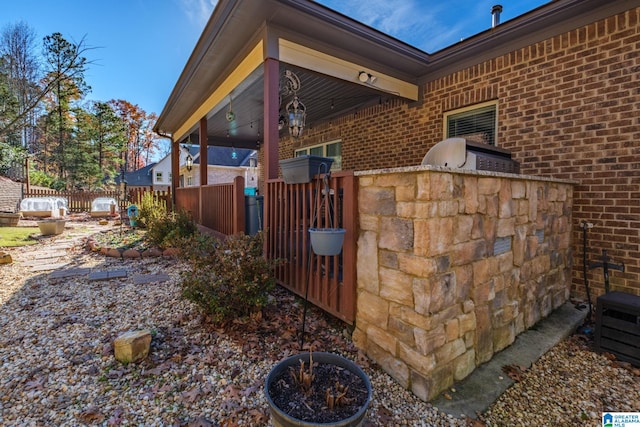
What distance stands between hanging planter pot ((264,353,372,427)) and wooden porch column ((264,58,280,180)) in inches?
92.2

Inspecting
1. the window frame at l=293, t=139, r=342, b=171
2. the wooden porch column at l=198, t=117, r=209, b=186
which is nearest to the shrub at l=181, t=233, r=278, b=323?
the window frame at l=293, t=139, r=342, b=171

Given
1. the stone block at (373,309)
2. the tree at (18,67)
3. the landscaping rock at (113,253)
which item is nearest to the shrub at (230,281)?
the stone block at (373,309)

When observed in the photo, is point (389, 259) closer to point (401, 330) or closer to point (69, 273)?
point (401, 330)

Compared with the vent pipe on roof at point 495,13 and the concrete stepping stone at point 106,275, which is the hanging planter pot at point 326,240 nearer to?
the concrete stepping stone at point 106,275

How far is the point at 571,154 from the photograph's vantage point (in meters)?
3.29

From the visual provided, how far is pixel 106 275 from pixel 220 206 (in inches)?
75.2

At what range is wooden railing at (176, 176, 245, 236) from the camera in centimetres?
439

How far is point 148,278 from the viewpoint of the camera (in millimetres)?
3928

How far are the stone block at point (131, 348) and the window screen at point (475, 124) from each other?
4.28 meters

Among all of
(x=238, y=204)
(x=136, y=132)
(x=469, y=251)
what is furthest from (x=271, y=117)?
(x=136, y=132)

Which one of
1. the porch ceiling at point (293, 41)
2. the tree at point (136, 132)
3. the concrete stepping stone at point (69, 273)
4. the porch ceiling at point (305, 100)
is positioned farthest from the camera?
the tree at point (136, 132)

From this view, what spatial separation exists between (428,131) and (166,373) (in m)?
4.60

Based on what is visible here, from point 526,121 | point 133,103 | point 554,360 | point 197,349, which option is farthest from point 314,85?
point 133,103

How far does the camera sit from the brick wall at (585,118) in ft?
9.60
